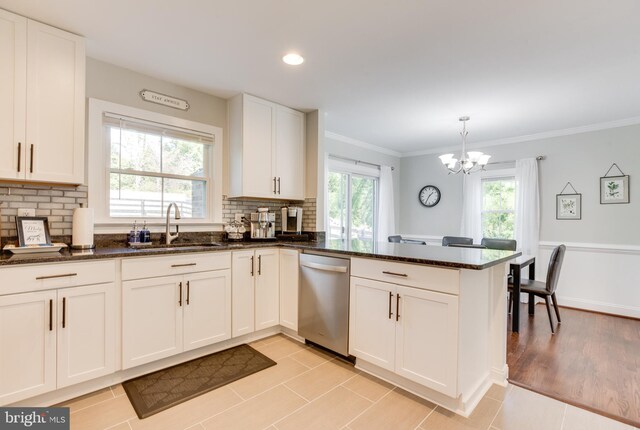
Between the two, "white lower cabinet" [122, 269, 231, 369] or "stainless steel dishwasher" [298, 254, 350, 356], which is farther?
"stainless steel dishwasher" [298, 254, 350, 356]

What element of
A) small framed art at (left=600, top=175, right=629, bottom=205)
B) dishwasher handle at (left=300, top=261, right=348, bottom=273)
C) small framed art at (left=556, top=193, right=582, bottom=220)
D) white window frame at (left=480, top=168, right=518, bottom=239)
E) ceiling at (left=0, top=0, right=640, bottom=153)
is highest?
ceiling at (left=0, top=0, right=640, bottom=153)

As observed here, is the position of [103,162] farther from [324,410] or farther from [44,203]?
[324,410]

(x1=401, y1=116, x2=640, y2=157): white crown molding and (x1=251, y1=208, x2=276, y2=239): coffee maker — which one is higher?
(x1=401, y1=116, x2=640, y2=157): white crown molding

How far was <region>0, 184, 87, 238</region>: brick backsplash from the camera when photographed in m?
2.12

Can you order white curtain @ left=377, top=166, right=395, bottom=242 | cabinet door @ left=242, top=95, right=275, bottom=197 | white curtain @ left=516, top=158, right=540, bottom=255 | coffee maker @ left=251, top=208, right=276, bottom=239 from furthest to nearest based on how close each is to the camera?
white curtain @ left=377, top=166, right=395, bottom=242 → white curtain @ left=516, top=158, right=540, bottom=255 → coffee maker @ left=251, top=208, right=276, bottom=239 → cabinet door @ left=242, top=95, right=275, bottom=197

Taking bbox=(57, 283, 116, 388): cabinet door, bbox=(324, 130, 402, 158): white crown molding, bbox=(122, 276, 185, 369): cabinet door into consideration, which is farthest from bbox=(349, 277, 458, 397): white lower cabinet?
bbox=(324, 130, 402, 158): white crown molding

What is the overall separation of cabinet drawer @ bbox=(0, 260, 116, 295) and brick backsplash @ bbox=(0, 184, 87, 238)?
Result: 585mm

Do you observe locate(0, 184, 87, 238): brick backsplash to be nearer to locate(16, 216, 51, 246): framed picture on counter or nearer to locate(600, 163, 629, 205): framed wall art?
locate(16, 216, 51, 246): framed picture on counter

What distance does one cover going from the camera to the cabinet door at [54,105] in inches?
79.0

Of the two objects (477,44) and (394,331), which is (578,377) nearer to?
(394,331)

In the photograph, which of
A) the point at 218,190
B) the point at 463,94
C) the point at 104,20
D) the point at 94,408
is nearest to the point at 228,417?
the point at 94,408

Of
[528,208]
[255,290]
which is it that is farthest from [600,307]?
[255,290]

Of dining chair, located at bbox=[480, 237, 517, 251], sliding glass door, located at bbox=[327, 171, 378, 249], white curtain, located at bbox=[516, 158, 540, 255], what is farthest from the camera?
sliding glass door, located at bbox=[327, 171, 378, 249]

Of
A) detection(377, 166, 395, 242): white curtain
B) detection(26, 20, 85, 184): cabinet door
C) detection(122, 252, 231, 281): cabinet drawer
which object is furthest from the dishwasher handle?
detection(377, 166, 395, 242): white curtain
